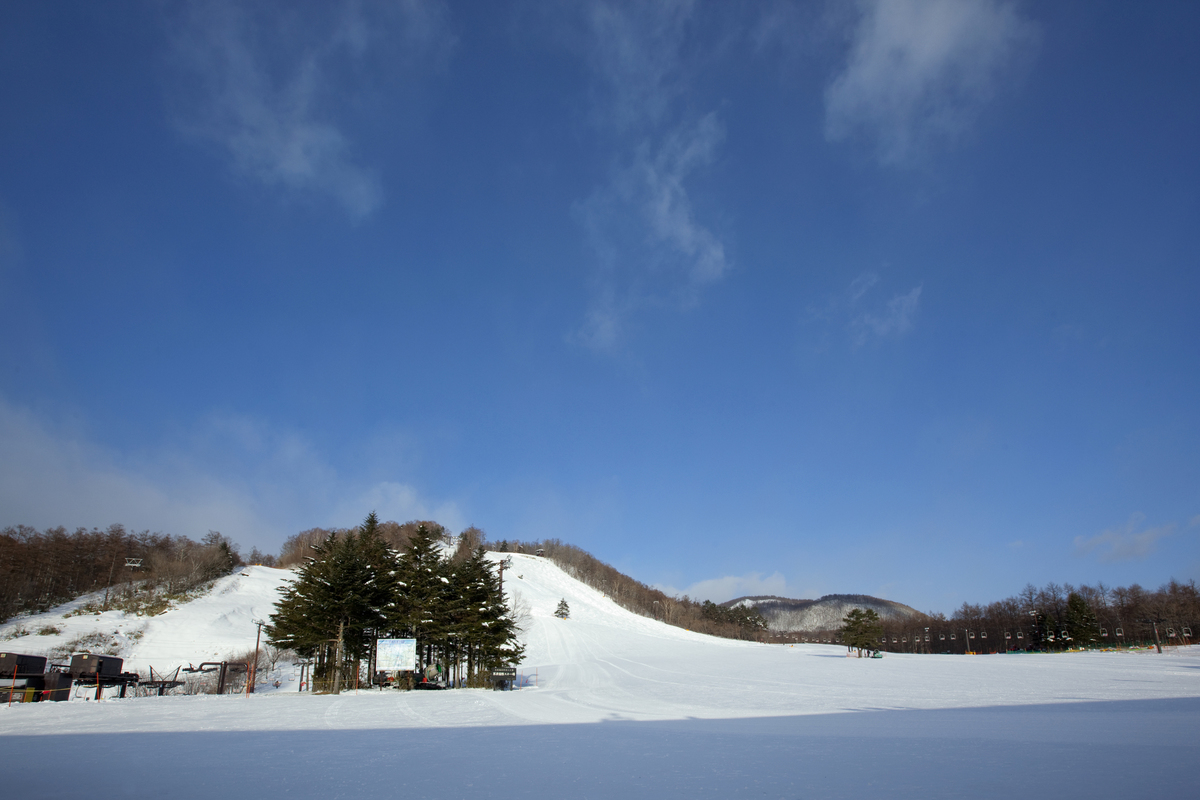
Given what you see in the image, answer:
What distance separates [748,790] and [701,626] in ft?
496

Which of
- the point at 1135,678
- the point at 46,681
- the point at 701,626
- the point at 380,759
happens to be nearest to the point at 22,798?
the point at 380,759

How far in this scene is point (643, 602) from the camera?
171 metres

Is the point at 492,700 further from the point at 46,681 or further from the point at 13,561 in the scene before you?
the point at 13,561

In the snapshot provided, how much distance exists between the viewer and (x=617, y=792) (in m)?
8.66

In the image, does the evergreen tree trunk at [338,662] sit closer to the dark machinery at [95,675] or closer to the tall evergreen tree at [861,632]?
the dark machinery at [95,675]

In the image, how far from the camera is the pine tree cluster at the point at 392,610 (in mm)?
35625

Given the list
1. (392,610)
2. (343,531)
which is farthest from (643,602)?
(392,610)

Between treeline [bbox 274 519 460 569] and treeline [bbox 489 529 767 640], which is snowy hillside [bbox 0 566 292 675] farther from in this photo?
treeline [bbox 489 529 767 640]

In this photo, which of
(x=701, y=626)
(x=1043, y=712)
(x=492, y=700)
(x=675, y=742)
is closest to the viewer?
(x=675, y=742)

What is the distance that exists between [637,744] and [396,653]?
25080 mm

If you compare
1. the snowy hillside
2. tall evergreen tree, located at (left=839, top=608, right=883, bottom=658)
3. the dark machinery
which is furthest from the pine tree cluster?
tall evergreen tree, located at (left=839, top=608, right=883, bottom=658)

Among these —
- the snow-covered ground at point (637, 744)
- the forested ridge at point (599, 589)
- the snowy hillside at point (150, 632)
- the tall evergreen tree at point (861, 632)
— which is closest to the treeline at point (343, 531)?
the forested ridge at point (599, 589)

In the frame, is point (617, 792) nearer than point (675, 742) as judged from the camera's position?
Yes

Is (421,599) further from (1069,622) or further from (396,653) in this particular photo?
(1069,622)
